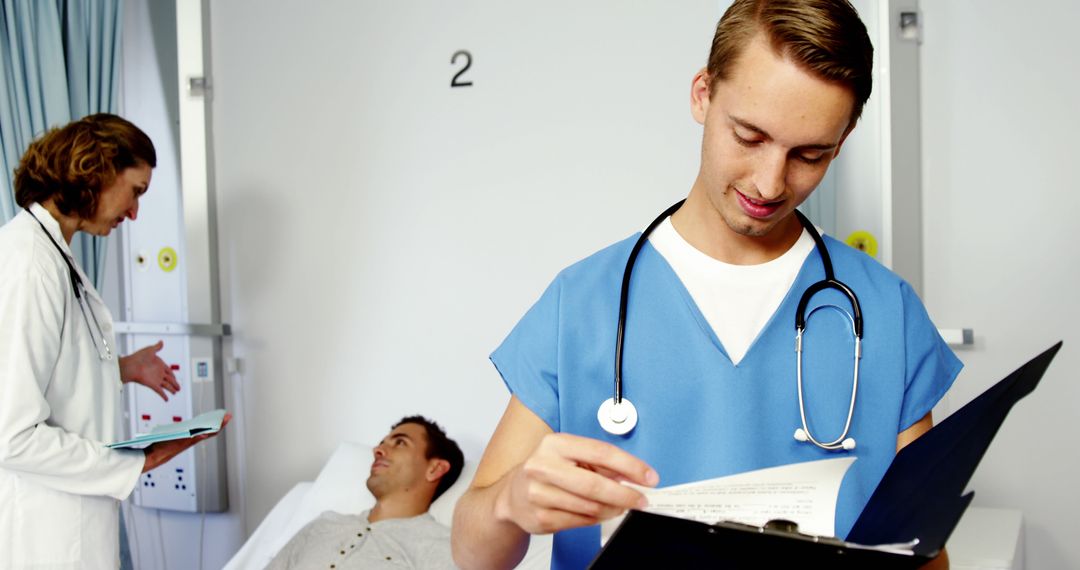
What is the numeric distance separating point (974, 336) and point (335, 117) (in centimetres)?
188

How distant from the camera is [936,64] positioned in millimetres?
2162

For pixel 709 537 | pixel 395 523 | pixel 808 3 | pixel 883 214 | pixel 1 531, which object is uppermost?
pixel 808 3

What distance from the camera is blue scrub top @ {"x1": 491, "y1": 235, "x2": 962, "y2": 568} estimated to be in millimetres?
1022

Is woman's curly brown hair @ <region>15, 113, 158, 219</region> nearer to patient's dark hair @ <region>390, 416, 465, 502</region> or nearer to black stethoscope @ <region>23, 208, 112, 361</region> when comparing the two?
black stethoscope @ <region>23, 208, 112, 361</region>

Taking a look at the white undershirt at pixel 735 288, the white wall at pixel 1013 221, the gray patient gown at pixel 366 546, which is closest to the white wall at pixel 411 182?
the gray patient gown at pixel 366 546

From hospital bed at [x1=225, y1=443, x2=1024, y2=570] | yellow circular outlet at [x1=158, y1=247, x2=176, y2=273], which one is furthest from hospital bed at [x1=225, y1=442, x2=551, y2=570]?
yellow circular outlet at [x1=158, y1=247, x2=176, y2=273]

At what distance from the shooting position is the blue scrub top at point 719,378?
1.02 m

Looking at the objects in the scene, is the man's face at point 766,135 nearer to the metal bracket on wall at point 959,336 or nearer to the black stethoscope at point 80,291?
the metal bracket on wall at point 959,336

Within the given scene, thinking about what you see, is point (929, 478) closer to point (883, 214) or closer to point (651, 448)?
point (651, 448)

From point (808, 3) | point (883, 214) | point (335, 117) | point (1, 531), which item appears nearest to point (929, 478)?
point (808, 3)

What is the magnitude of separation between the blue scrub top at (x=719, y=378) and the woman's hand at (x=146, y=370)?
5.28 feet

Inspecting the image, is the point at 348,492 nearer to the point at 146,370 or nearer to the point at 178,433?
the point at 146,370

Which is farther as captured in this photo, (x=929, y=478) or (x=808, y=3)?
(x=808, y=3)

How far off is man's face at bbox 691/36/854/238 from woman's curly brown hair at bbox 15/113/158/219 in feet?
5.02
